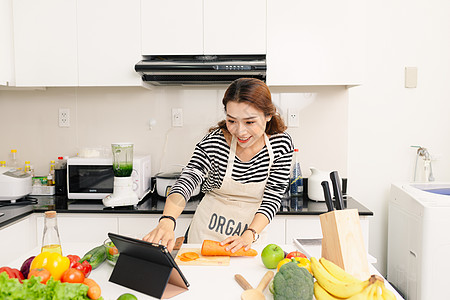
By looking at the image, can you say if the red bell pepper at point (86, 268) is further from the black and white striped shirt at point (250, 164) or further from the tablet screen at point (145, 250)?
the black and white striped shirt at point (250, 164)

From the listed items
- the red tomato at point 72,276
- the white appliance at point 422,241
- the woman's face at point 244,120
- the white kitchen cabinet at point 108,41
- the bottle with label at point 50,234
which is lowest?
the white appliance at point 422,241

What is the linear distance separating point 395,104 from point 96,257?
229 cm

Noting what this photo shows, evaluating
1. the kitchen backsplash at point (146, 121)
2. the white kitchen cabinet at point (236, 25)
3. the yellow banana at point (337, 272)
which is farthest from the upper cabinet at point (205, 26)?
the yellow banana at point (337, 272)

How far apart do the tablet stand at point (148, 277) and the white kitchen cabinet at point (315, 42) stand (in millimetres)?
1525

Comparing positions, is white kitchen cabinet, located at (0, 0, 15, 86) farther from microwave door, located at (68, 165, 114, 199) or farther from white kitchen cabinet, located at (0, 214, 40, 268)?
white kitchen cabinet, located at (0, 214, 40, 268)

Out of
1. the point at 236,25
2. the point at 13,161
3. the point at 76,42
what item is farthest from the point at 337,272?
the point at 13,161

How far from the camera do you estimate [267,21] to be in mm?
2404

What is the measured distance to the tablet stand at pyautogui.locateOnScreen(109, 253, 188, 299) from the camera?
1.12m

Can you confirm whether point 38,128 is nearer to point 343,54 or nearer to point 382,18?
point 343,54

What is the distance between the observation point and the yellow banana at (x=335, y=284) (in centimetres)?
95

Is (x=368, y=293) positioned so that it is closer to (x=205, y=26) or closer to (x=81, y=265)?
(x=81, y=265)

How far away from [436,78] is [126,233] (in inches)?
90.3

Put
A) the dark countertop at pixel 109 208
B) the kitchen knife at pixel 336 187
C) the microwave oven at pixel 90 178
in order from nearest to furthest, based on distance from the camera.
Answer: the kitchen knife at pixel 336 187 → the dark countertop at pixel 109 208 → the microwave oven at pixel 90 178

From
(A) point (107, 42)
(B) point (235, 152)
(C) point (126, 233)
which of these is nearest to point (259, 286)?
(B) point (235, 152)
